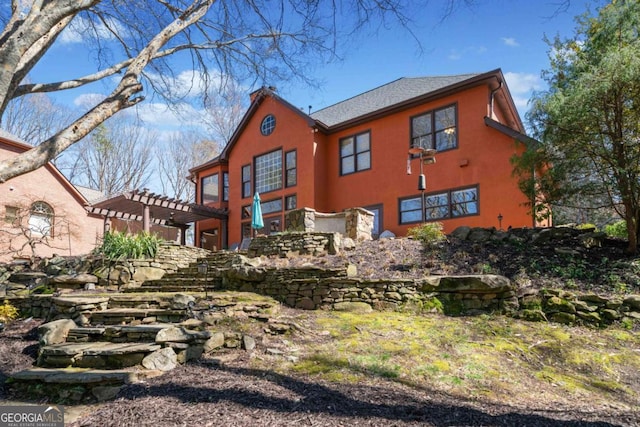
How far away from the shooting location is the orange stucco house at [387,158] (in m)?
11.8

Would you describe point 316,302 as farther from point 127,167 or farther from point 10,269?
point 127,167

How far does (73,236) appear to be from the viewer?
1611 centimetres

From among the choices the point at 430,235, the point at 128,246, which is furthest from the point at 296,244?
the point at 128,246

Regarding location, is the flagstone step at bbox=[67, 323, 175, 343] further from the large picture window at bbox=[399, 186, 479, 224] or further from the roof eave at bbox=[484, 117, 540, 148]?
the roof eave at bbox=[484, 117, 540, 148]

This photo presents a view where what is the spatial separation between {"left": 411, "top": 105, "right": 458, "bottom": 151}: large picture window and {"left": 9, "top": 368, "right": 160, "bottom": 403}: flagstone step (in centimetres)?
1126

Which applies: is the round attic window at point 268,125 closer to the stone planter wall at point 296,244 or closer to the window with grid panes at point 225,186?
the window with grid panes at point 225,186

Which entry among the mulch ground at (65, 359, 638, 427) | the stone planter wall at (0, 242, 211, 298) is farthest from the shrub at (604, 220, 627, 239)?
the stone planter wall at (0, 242, 211, 298)

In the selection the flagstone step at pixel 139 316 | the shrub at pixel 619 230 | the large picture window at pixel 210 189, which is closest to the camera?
the flagstone step at pixel 139 316

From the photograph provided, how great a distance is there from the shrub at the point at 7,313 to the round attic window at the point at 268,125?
38.8 ft

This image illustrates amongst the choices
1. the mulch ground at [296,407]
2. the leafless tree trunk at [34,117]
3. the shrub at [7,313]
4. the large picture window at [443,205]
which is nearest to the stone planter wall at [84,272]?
the shrub at [7,313]

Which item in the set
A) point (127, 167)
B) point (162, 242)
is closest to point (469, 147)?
point (162, 242)

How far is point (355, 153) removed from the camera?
49.3 ft

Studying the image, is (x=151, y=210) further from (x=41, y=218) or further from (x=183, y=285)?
(x=183, y=285)

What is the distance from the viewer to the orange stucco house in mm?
11789
